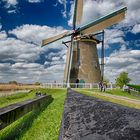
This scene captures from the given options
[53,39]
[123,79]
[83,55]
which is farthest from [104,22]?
[123,79]

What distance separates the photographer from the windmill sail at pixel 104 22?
132 ft

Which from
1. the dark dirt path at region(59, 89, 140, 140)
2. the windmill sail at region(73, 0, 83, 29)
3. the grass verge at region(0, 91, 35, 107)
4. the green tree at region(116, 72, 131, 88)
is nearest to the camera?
the dark dirt path at region(59, 89, 140, 140)

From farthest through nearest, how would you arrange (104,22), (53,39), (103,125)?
(53,39), (104,22), (103,125)

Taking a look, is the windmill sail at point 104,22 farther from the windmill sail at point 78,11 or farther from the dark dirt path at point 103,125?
the dark dirt path at point 103,125

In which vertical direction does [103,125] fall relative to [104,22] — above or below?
below

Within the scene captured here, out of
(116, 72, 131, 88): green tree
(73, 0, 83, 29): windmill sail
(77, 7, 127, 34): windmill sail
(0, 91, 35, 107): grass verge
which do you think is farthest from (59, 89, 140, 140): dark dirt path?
(116, 72, 131, 88): green tree

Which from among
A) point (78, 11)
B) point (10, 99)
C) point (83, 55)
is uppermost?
point (78, 11)

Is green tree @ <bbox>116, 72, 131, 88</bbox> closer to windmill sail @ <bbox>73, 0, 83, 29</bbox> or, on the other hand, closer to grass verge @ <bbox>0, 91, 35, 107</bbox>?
windmill sail @ <bbox>73, 0, 83, 29</bbox>

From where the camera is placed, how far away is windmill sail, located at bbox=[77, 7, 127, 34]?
40312mm

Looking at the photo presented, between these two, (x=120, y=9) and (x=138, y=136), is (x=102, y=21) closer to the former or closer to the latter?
(x=120, y=9)

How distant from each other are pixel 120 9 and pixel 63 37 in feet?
34.8

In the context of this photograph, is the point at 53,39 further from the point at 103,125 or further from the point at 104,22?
the point at 103,125

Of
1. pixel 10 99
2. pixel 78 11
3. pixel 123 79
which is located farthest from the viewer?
pixel 123 79

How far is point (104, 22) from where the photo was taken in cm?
4197
